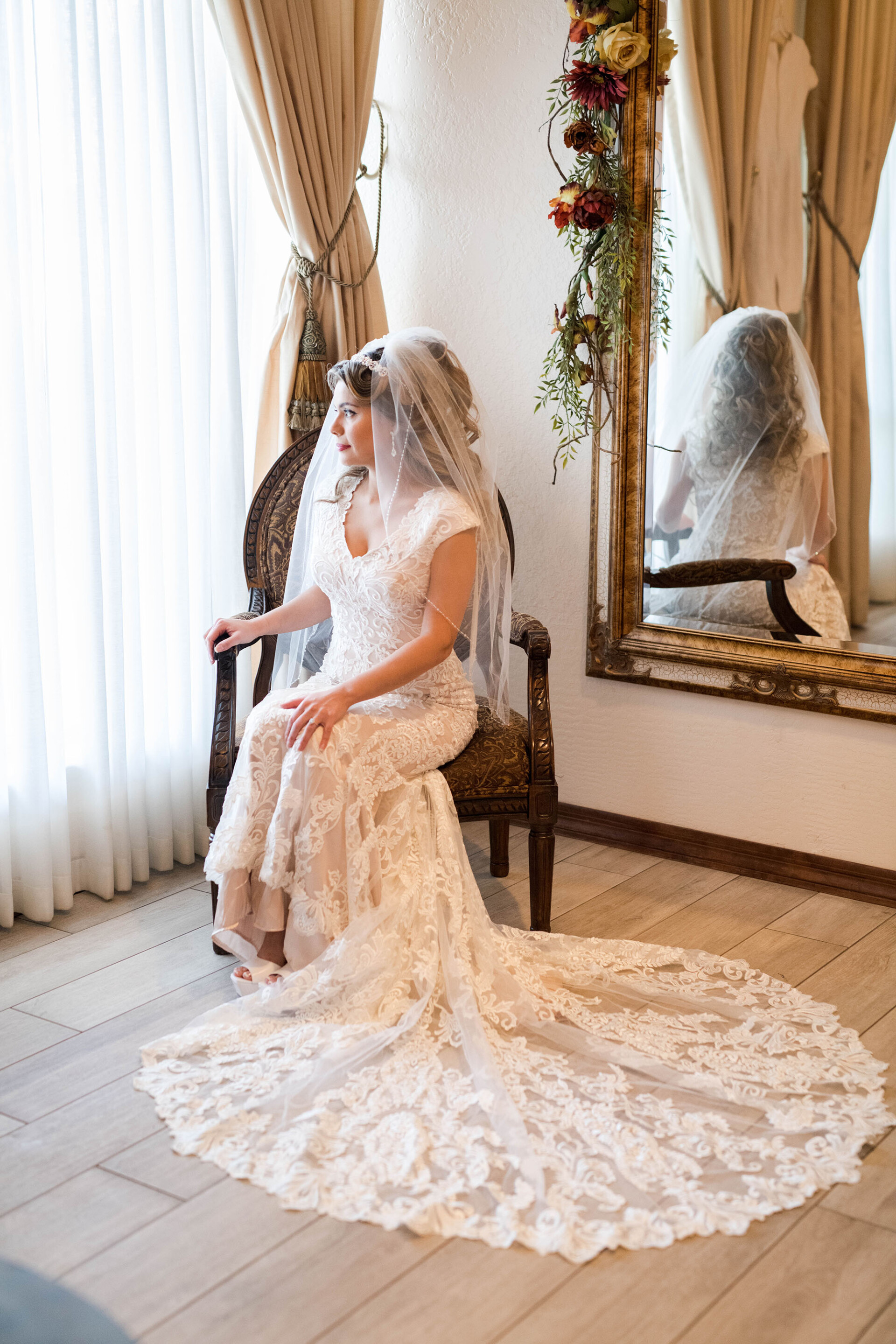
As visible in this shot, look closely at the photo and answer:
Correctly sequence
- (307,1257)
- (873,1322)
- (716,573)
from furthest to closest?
(716,573)
(307,1257)
(873,1322)

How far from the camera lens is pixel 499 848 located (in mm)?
3316

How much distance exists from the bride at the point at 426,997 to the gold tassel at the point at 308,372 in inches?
16.4

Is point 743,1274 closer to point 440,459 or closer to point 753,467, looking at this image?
point 440,459

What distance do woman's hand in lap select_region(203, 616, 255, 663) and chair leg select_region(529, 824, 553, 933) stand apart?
32.2 inches

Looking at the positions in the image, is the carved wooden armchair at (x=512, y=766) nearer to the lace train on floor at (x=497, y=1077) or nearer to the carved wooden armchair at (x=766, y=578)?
the lace train on floor at (x=497, y=1077)

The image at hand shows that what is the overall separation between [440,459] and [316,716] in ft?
2.22

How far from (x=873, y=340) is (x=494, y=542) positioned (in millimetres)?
1029

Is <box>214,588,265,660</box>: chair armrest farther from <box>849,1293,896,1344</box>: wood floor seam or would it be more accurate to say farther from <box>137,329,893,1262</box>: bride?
<box>849,1293,896,1344</box>: wood floor seam

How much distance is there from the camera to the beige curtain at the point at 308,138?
3127 millimetres

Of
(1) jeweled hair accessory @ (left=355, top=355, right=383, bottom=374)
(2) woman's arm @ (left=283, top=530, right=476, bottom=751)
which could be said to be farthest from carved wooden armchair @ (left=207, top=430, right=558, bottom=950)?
(1) jeweled hair accessory @ (left=355, top=355, right=383, bottom=374)

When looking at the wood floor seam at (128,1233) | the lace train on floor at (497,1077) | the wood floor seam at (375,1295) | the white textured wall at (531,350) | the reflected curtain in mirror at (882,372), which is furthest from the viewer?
the white textured wall at (531,350)

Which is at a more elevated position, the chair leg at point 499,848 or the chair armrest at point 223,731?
the chair armrest at point 223,731

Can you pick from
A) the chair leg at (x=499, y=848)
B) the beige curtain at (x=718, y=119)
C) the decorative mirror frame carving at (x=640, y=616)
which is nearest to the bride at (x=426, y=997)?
the chair leg at (x=499, y=848)

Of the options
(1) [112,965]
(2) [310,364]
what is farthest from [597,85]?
(1) [112,965]
